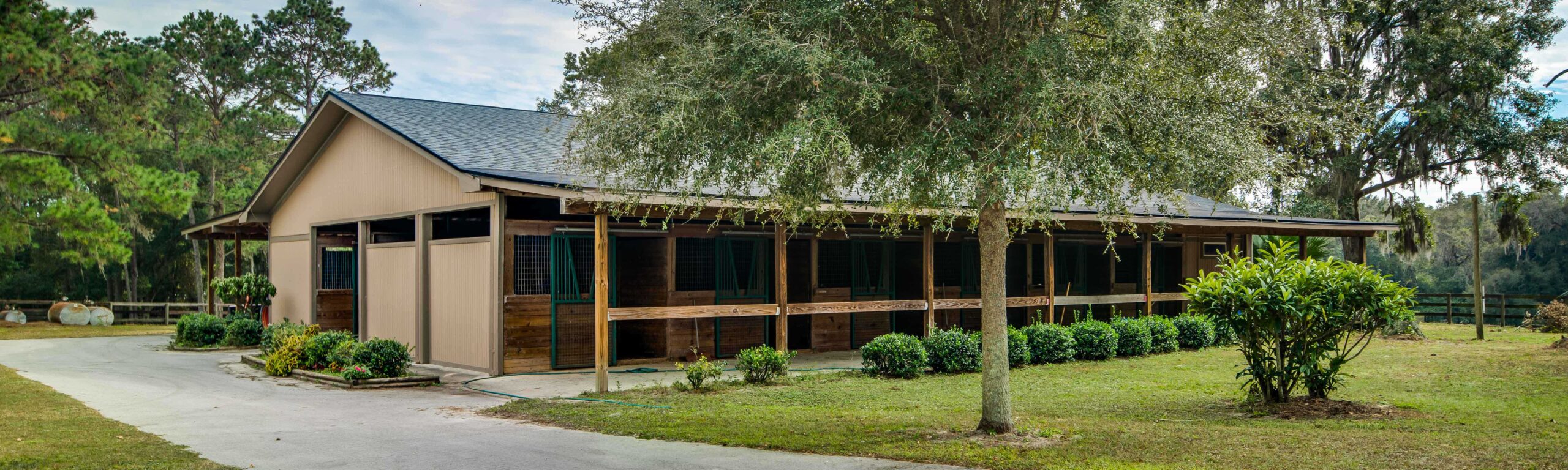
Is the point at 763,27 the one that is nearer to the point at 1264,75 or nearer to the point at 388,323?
the point at 1264,75

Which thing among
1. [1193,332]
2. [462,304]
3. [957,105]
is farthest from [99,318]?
[957,105]

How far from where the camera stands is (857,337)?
17094 mm

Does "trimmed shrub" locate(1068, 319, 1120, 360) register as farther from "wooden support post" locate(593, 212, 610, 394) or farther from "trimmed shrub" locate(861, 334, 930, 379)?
"wooden support post" locate(593, 212, 610, 394)

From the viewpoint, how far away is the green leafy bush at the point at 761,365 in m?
12.0

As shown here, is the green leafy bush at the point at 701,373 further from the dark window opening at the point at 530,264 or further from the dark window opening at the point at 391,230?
the dark window opening at the point at 391,230

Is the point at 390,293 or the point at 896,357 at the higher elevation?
the point at 390,293

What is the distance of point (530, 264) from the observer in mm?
13531

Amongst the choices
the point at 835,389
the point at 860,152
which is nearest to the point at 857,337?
the point at 835,389

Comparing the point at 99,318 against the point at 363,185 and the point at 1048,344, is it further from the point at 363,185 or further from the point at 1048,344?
the point at 1048,344

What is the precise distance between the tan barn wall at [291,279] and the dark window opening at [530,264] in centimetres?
679

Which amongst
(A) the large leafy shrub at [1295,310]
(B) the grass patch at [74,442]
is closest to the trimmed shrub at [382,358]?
(B) the grass patch at [74,442]

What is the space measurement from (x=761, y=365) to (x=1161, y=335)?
24.8 feet

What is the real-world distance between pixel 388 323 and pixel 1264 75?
12.6 metres

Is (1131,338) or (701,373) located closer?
(701,373)
